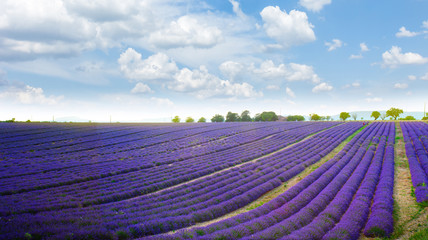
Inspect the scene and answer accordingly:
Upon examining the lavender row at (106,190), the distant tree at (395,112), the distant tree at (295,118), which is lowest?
the lavender row at (106,190)

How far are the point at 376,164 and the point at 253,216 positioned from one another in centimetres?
1325

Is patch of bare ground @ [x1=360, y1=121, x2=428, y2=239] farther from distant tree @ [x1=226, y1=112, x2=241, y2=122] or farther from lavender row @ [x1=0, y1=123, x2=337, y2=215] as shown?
distant tree @ [x1=226, y1=112, x2=241, y2=122]

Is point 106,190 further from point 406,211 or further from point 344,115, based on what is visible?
point 344,115

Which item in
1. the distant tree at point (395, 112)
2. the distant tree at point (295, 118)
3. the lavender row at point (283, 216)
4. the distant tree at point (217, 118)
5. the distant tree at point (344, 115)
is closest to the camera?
the lavender row at point (283, 216)

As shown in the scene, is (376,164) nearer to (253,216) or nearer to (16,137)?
(253,216)

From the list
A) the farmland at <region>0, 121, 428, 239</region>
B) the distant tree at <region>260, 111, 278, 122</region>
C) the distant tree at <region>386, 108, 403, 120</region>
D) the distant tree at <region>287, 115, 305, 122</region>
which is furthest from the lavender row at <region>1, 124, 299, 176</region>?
the distant tree at <region>386, 108, 403, 120</region>

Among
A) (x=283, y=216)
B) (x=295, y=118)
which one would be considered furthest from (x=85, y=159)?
(x=295, y=118)

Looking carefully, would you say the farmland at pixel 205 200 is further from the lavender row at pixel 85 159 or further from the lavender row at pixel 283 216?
the lavender row at pixel 85 159

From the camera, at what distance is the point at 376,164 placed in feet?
59.2

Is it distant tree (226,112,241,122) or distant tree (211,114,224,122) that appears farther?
distant tree (211,114,224,122)

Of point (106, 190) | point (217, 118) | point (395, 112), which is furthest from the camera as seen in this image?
point (217, 118)

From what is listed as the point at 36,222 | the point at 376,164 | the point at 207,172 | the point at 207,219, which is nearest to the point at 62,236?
the point at 36,222

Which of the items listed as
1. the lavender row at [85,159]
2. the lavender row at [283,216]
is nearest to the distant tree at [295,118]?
the lavender row at [85,159]

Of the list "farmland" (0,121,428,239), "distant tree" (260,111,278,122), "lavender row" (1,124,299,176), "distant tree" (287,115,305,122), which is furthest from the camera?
"distant tree" (287,115,305,122)
